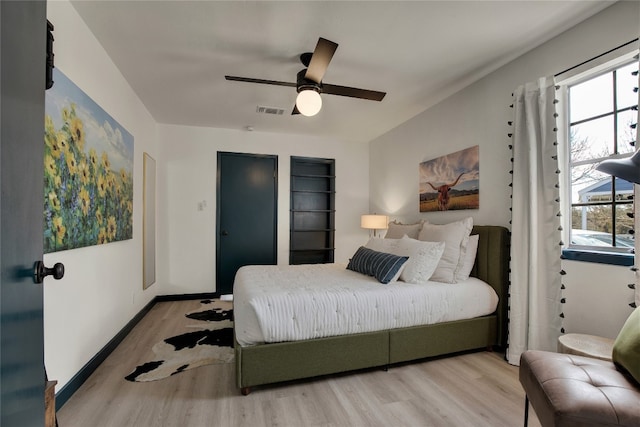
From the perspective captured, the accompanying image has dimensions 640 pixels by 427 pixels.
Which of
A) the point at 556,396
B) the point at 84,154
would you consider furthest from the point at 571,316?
the point at 84,154

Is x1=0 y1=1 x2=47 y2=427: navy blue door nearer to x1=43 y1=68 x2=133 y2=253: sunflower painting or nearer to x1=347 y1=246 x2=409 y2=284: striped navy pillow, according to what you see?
x1=43 y1=68 x2=133 y2=253: sunflower painting

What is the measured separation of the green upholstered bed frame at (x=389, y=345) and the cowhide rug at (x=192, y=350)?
615 millimetres

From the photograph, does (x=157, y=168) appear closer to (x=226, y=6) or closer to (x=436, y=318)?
(x=226, y=6)

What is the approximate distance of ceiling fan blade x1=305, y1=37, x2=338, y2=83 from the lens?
6.23 feet

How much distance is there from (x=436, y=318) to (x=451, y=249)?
0.66 metres

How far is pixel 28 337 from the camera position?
74 centimetres

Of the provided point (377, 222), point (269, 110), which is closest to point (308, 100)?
point (269, 110)

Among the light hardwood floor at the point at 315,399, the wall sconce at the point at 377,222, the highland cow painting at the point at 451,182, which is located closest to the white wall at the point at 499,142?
the highland cow painting at the point at 451,182

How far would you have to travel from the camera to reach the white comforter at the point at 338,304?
77.4 inches

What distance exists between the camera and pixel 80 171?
1.96 m

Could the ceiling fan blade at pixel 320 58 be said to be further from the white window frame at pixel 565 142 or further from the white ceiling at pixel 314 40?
the white window frame at pixel 565 142

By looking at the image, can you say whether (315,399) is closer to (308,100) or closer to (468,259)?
(468,259)

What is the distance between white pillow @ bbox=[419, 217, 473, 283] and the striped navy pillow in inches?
14.8

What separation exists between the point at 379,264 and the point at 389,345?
0.67 m
